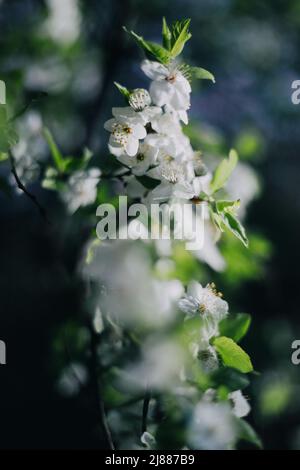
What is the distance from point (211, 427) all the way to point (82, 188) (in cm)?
45

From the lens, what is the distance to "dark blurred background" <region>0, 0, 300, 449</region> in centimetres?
196

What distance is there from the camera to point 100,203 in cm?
93

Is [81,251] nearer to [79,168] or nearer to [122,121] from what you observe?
[79,168]

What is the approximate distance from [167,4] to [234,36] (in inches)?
16.2

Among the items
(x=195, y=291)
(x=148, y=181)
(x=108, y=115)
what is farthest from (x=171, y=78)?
(x=108, y=115)

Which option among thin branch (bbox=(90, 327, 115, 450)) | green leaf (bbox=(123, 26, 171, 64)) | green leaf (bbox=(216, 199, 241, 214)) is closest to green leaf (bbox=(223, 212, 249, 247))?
green leaf (bbox=(216, 199, 241, 214))

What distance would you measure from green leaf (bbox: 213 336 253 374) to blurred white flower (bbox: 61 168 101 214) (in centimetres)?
36

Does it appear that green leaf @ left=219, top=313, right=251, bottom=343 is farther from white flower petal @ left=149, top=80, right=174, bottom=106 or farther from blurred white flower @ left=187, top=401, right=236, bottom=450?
white flower petal @ left=149, top=80, right=174, bottom=106

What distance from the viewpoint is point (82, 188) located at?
37.3 inches

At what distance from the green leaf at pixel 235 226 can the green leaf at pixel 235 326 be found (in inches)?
6.0

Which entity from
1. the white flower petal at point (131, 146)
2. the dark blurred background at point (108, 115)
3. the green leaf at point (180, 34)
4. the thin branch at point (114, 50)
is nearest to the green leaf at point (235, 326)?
the white flower petal at point (131, 146)

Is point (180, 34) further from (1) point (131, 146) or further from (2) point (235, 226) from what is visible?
(2) point (235, 226)

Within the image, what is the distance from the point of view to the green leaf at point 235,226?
2.25 feet

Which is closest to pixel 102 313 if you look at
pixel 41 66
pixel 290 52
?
pixel 41 66
